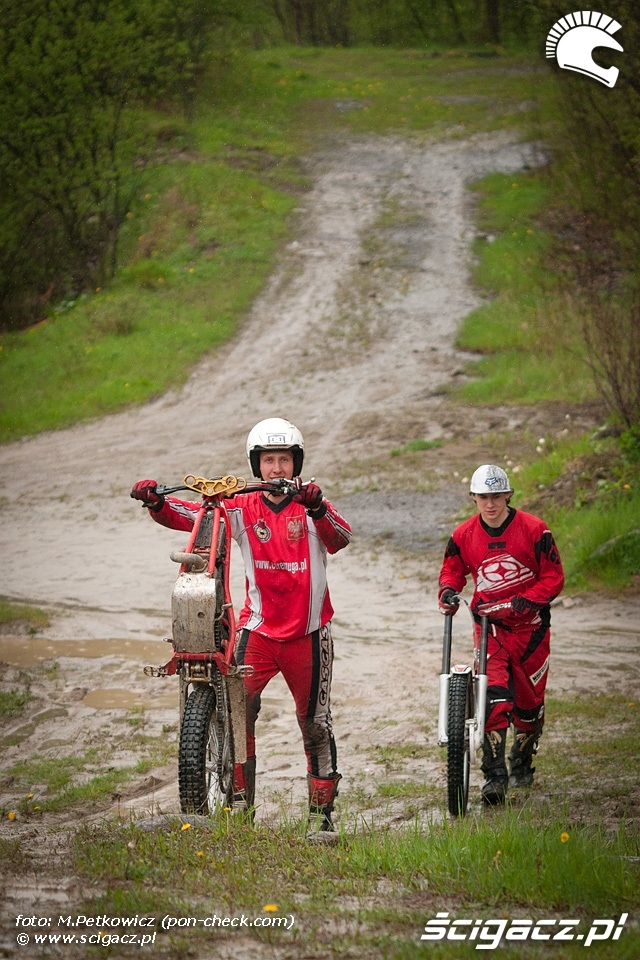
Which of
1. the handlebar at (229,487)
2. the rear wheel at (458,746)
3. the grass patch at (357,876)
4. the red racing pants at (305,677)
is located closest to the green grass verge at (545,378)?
the rear wheel at (458,746)

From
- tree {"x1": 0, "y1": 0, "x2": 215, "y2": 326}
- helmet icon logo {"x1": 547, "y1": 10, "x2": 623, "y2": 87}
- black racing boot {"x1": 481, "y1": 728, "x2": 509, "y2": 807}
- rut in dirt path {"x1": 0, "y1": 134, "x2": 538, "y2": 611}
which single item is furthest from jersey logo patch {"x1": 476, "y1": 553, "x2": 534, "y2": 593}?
tree {"x1": 0, "y1": 0, "x2": 215, "y2": 326}

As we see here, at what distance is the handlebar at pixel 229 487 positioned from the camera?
604cm

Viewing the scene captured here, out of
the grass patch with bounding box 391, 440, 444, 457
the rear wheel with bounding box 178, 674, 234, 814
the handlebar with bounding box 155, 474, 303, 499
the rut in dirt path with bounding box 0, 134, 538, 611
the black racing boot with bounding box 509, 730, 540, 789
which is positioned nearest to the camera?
the rear wheel with bounding box 178, 674, 234, 814

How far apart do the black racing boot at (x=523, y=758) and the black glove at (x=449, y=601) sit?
3.20ft

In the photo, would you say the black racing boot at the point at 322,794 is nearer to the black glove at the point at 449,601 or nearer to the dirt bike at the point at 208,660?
the dirt bike at the point at 208,660

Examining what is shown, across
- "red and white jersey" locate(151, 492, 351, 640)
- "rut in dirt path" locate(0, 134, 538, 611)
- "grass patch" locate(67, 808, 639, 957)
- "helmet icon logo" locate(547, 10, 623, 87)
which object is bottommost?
"rut in dirt path" locate(0, 134, 538, 611)

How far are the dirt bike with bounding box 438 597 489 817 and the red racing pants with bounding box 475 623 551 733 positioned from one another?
189 millimetres

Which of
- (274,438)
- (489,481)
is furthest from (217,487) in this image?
(489,481)

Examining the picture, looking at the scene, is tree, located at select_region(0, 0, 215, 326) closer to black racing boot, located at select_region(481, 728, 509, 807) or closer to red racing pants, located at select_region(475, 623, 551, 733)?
red racing pants, located at select_region(475, 623, 551, 733)

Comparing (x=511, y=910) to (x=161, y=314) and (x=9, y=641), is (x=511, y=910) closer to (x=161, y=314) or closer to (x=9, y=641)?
(x=9, y=641)

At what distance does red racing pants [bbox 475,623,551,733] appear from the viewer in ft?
24.3

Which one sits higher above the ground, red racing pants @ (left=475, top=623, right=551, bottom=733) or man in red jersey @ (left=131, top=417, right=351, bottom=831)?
man in red jersey @ (left=131, top=417, right=351, bottom=831)

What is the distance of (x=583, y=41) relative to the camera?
19.6 meters

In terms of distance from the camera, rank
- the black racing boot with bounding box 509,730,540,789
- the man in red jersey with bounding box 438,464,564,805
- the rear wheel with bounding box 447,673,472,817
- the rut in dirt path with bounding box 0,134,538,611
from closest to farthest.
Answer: the rear wheel with bounding box 447,673,472,817 < the man in red jersey with bounding box 438,464,564,805 < the black racing boot with bounding box 509,730,540,789 < the rut in dirt path with bounding box 0,134,538,611
